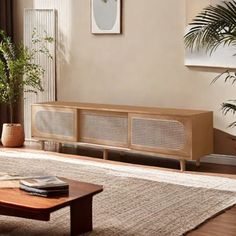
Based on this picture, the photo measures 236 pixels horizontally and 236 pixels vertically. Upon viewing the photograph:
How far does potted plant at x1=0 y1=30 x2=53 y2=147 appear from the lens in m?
5.64

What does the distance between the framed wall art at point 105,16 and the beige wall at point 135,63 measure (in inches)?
2.7

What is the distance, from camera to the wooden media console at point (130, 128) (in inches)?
178

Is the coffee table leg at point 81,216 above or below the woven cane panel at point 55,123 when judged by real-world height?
below

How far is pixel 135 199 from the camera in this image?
359cm

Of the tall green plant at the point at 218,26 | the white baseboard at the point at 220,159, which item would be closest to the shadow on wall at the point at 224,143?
the white baseboard at the point at 220,159

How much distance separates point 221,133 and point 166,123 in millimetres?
657

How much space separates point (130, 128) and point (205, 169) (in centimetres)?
78

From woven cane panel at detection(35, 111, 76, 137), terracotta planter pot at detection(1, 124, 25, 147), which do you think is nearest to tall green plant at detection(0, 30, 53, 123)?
terracotta planter pot at detection(1, 124, 25, 147)

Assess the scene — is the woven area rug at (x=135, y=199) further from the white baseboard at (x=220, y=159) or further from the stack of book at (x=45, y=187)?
the white baseboard at (x=220, y=159)

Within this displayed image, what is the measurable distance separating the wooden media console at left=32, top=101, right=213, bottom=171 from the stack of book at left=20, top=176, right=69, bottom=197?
1873 mm

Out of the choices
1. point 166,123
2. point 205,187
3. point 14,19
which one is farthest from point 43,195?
point 14,19

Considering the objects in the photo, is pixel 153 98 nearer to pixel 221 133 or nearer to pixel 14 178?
pixel 221 133

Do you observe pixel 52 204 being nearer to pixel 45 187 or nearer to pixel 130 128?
pixel 45 187

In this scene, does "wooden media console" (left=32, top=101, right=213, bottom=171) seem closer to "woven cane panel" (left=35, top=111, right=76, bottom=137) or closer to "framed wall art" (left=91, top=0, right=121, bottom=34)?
"woven cane panel" (left=35, top=111, right=76, bottom=137)
